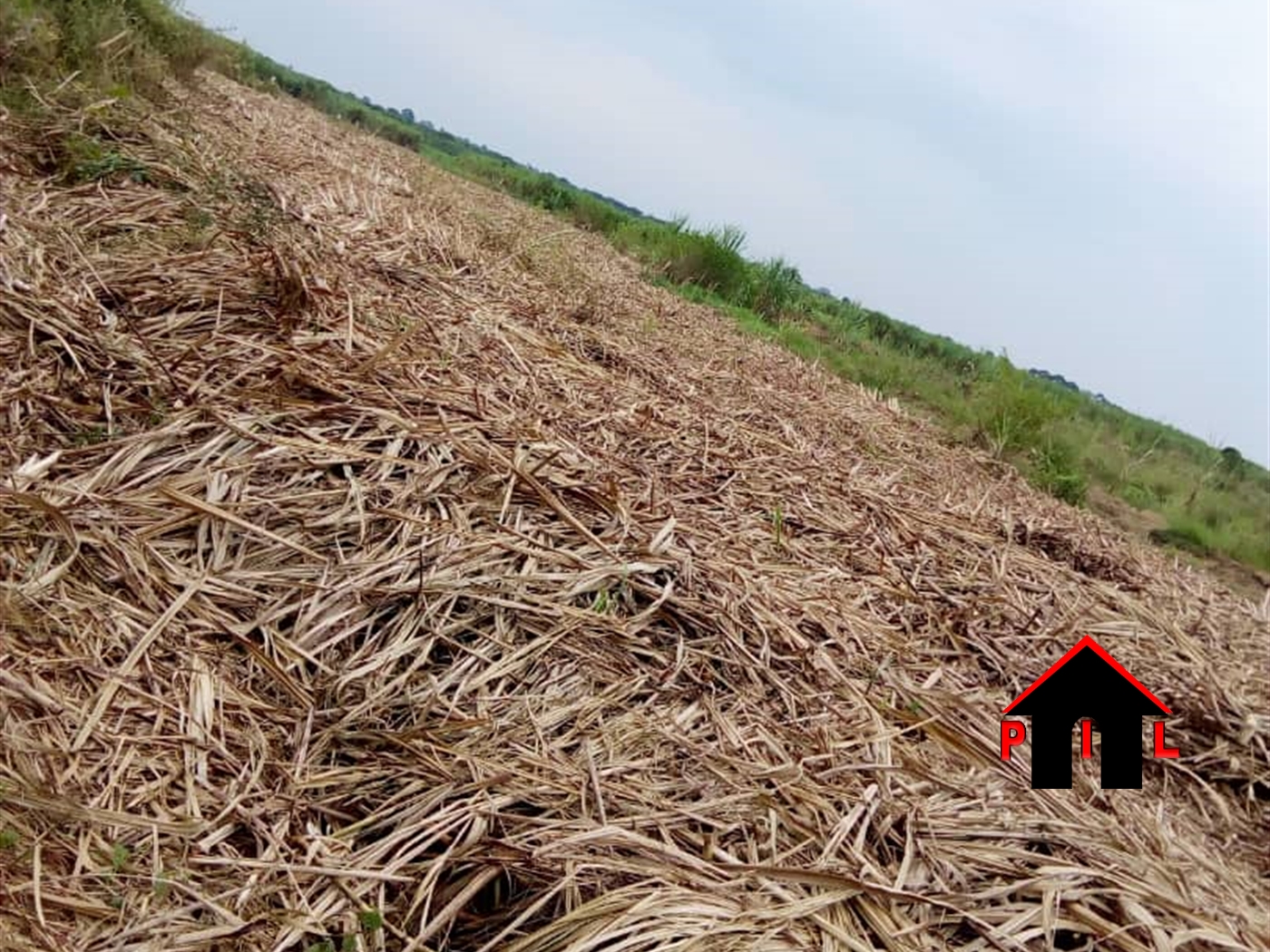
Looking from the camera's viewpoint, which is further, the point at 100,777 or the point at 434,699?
the point at 434,699

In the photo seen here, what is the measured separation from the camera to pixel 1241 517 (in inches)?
280

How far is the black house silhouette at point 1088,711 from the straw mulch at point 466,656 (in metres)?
0.06

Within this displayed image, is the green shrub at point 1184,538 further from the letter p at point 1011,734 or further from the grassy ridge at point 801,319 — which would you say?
the letter p at point 1011,734

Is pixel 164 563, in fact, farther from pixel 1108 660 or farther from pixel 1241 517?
pixel 1241 517

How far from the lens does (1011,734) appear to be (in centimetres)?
188

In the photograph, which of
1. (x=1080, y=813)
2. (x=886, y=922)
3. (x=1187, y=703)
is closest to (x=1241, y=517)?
(x=1187, y=703)

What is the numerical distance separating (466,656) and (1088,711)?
1504 millimetres

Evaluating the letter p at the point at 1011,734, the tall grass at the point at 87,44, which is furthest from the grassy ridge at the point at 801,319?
the letter p at the point at 1011,734

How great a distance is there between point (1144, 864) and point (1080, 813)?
15 centimetres

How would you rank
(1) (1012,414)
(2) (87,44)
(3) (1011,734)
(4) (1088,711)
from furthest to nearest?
(1) (1012,414) < (2) (87,44) < (4) (1088,711) < (3) (1011,734)

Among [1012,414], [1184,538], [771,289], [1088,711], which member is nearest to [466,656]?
[1088,711]

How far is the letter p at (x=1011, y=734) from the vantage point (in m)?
1.80

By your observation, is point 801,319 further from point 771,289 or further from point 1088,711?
point 1088,711

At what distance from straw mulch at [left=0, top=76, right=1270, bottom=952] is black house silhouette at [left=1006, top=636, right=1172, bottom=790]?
0.06 m
